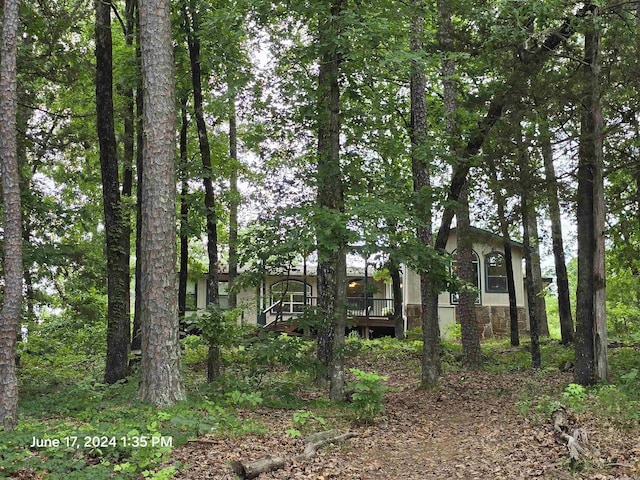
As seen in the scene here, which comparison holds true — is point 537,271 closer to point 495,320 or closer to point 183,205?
point 495,320

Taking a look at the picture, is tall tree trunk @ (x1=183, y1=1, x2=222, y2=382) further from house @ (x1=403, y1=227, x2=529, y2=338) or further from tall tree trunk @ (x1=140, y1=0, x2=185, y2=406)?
house @ (x1=403, y1=227, x2=529, y2=338)

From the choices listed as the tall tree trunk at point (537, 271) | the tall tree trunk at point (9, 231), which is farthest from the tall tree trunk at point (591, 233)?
the tall tree trunk at point (9, 231)

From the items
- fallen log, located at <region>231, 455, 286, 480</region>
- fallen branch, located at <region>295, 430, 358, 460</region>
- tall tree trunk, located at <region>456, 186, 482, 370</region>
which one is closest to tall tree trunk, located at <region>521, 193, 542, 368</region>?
tall tree trunk, located at <region>456, 186, 482, 370</region>

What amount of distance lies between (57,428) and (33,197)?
490 centimetres

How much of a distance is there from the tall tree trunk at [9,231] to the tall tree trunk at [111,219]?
15.2 ft

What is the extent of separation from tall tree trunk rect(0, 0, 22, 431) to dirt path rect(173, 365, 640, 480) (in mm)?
2066

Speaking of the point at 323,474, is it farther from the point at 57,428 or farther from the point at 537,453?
the point at 57,428

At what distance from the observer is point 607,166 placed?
11094 millimetres

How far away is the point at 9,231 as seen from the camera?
21.2 feet

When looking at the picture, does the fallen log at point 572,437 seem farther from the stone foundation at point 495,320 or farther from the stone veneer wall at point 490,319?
the stone foundation at point 495,320

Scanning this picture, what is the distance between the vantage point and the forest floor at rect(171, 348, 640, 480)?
17.9 feet

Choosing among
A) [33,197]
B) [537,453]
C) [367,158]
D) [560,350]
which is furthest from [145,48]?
[560,350]

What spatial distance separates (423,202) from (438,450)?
4.13m

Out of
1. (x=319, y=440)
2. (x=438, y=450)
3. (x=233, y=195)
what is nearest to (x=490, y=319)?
(x=233, y=195)
